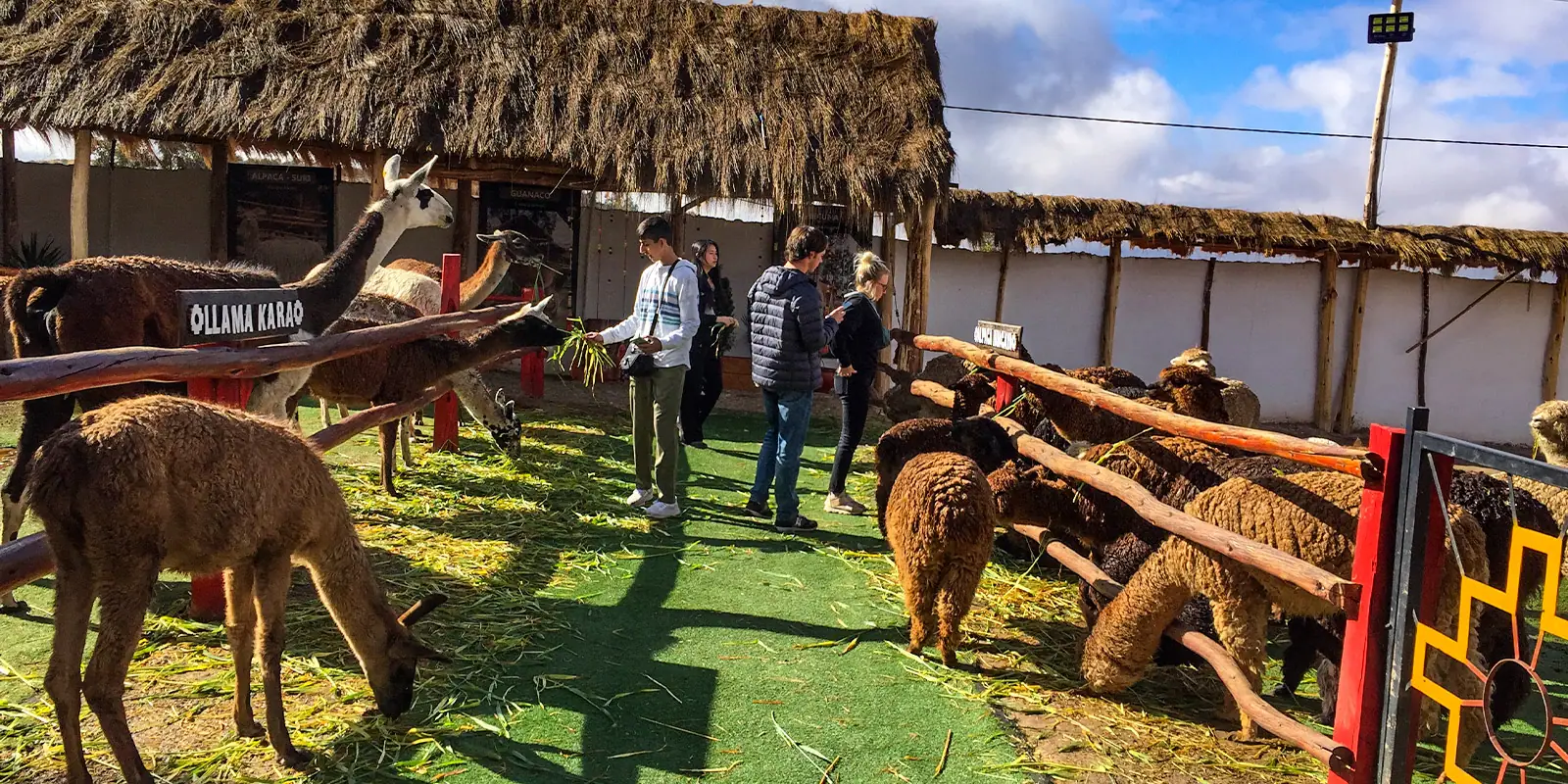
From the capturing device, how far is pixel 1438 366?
14547 millimetres

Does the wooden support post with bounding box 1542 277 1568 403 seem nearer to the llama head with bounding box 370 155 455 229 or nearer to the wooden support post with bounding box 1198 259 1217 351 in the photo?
the wooden support post with bounding box 1198 259 1217 351

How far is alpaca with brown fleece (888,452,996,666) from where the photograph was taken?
167 inches

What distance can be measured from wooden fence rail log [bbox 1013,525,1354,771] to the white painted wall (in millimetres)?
8949

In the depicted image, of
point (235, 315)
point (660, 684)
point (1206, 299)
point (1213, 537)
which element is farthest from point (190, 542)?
point (1206, 299)

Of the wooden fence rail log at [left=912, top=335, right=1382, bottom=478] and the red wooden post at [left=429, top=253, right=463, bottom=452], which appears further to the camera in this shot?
the red wooden post at [left=429, top=253, right=463, bottom=452]

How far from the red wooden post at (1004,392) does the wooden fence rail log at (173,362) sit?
3195 mm

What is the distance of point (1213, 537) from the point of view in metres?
3.43

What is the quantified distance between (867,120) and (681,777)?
10.2 m

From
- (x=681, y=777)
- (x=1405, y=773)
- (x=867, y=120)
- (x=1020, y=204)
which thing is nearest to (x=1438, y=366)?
(x=1020, y=204)

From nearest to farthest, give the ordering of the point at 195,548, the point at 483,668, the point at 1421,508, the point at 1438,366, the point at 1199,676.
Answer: the point at 1421,508, the point at 195,548, the point at 483,668, the point at 1199,676, the point at 1438,366

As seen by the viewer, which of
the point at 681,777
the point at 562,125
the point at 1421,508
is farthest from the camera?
the point at 562,125

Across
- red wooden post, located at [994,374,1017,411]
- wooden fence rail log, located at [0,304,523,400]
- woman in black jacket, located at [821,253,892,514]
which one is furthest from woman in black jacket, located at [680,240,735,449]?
wooden fence rail log, located at [0,304,523,400]

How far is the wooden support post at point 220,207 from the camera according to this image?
1189 cm

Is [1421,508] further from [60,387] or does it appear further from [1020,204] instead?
[1020,204]
